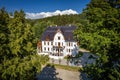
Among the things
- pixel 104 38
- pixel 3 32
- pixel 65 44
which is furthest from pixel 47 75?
pixel 104 38

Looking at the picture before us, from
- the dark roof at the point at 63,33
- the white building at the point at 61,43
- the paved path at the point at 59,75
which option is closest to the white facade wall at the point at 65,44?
the white building at the point at 61,43

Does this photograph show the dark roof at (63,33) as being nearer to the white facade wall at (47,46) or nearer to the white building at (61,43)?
the white building at (61,43)

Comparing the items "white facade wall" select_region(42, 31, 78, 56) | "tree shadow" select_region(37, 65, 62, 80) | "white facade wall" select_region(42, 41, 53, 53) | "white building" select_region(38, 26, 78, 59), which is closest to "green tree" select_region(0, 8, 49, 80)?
"tree shadow" select_region(37, 65, 62, 80)

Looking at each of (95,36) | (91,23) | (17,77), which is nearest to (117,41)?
(95,36)

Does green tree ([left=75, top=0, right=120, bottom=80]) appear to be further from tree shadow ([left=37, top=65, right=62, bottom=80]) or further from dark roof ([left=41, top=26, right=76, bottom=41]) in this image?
dark roof ([left=41, top=26, right=76, bottom=41])

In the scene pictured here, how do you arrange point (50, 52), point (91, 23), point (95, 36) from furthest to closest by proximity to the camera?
point (50, 52)
point (91, 23)
point (95, 36)

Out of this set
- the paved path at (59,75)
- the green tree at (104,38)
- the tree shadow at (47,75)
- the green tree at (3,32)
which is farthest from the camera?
the tree shadow at (47,75)

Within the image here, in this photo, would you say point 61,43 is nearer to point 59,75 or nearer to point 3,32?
point 59,75

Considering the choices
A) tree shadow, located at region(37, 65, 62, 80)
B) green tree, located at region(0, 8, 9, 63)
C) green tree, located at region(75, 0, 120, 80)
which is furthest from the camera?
tree shadow, located at region(37, 65, 62, 80)

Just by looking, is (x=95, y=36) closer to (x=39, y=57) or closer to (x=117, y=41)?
A: (x=117, y=41)

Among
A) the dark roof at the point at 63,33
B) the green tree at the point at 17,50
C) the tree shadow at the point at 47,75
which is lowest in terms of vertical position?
the tree shadow at the point at 47,75

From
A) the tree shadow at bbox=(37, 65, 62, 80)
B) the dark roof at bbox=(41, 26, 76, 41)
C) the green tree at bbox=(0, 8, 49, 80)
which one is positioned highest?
the dark roof at bbox=(41, 26, 76, 41)
